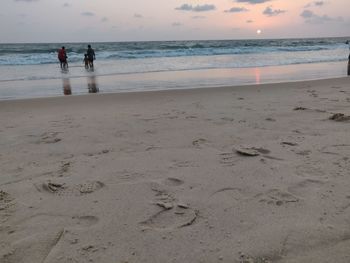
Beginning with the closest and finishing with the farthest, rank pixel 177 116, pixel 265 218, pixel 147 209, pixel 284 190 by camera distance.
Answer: pixel 265 218, pixel 147 209, pixel 284 190, pixel 177 116

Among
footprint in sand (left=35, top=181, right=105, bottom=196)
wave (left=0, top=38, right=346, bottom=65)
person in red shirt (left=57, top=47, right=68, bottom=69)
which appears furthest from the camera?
wave (left=0, top=38, right=346, bottom=65)

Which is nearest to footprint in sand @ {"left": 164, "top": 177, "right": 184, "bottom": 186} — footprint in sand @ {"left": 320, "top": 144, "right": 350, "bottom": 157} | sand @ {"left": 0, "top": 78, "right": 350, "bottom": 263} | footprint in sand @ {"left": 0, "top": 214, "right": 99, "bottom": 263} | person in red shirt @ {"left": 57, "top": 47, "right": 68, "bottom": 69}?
sand @ {"left": 0, "top": 78, "right": 350, "bottom": 263}

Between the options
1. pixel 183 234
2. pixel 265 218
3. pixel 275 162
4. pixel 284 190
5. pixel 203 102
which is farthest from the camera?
pixel 203 102

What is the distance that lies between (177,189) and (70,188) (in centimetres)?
97

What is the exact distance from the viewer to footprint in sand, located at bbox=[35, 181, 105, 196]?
123 inches

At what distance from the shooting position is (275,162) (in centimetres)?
372

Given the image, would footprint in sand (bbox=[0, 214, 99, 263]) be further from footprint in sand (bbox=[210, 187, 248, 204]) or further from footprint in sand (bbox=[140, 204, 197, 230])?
footprint in sand (bbox=[210, 187, 248, 204])

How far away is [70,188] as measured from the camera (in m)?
3.21

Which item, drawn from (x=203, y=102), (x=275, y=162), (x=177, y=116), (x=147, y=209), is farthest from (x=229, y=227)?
(x=203, y=102)

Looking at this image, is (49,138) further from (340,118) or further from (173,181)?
(340,118)

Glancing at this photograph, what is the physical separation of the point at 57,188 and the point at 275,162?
85.5 inches

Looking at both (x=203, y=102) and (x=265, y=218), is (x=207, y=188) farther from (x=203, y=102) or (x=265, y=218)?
(x=203, y=102)

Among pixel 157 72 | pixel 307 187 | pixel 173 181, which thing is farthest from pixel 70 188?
pixel 157 72

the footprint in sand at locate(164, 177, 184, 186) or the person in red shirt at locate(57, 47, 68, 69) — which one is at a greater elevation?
the person in red shirt at locate(57, 47, 68, 69)
